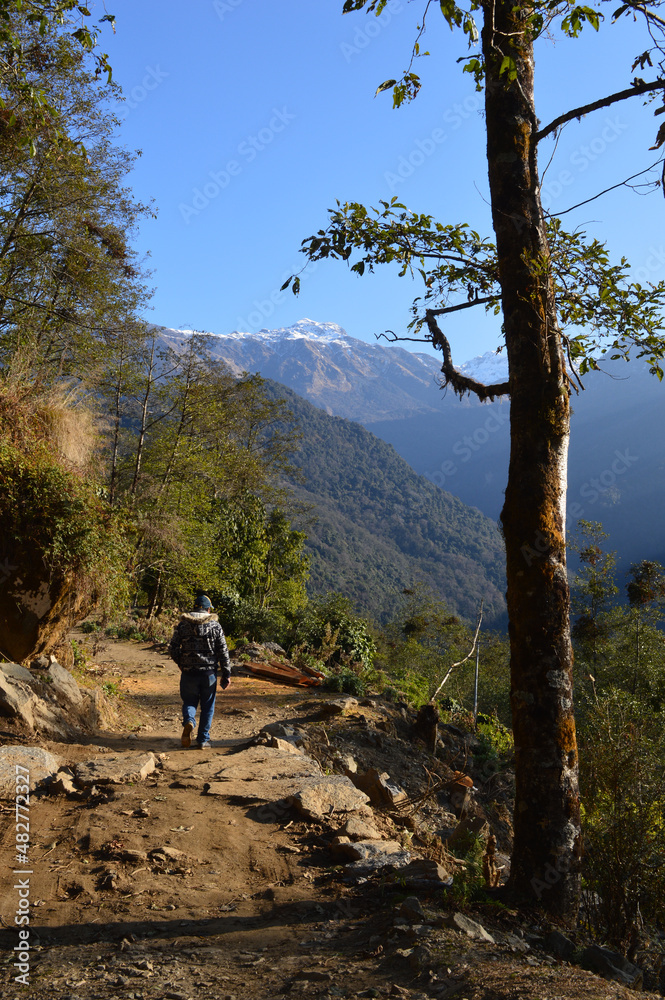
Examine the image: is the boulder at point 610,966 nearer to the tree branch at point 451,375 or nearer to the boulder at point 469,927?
the boulder at point 469,927

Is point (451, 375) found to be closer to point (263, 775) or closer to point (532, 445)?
point (532, 445)

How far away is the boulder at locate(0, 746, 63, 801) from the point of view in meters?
4.77

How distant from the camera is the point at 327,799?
530 centimetres

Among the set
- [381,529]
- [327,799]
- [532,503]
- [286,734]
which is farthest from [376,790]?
[381,529]

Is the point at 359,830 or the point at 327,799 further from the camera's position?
the point at 327,799

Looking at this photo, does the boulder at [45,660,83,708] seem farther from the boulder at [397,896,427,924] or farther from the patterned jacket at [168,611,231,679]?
the boulder at [397,896,427,924]

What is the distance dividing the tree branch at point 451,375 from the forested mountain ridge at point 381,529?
98764mm

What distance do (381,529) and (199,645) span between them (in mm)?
157621

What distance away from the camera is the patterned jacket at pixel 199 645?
23.0 ft

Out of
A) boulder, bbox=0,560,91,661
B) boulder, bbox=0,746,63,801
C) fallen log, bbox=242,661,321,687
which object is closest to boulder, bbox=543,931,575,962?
boulder, bbox=0,746,63,801

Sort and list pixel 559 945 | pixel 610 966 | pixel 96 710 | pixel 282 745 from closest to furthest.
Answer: pixel 610 966 → pixel 559 945 → pixel 282 745 → pixel 96 710

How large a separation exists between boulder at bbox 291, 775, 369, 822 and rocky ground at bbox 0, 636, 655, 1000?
0.02 m

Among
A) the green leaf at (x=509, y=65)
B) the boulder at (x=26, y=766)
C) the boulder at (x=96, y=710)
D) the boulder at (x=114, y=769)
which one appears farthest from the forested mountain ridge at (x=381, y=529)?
the green leaf at (x=509, y=65)

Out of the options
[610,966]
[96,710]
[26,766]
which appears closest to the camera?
[610,966]
